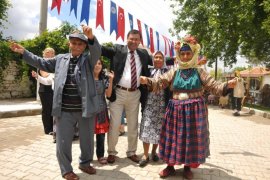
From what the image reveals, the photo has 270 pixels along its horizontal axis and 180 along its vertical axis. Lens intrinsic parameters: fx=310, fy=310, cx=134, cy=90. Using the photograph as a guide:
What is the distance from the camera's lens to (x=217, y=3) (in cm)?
1667

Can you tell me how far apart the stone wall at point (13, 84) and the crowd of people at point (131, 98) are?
34.5 feet

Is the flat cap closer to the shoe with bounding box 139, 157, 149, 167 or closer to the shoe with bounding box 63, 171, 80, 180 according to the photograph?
the shoe with bounding box 63, 171, 80, 180

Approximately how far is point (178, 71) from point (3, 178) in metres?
2.81

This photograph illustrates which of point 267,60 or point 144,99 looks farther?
point 267,60

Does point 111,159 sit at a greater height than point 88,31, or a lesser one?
lesser

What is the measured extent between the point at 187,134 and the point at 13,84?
12283 mm

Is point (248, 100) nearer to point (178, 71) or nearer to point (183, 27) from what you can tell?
point (183, 27)

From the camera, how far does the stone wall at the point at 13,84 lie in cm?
1411

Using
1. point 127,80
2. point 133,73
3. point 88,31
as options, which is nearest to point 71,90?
point 88,31

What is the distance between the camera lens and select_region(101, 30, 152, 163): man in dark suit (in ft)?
16.2

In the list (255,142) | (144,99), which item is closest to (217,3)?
(255,142)

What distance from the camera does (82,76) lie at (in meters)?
4.04

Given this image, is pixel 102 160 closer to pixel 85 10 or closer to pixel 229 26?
pixel 85 10

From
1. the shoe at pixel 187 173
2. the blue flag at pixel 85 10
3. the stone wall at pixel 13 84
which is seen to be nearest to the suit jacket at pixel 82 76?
the shoe at pixel 187 173
